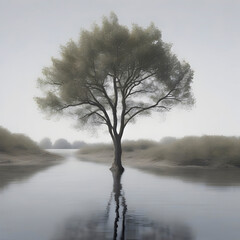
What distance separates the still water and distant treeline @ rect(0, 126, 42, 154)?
27.5m

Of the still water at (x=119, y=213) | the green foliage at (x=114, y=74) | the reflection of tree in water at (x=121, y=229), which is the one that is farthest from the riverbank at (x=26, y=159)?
the reflection of tree in water at (x=121, y=229)

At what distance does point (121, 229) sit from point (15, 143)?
127 ft

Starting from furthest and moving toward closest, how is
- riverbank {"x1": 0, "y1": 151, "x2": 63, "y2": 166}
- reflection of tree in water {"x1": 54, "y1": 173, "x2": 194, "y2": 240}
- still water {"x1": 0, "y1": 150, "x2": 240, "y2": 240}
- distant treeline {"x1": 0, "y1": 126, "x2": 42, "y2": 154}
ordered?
distant treeline {"x1": 0, "y1": 126, "x2": 42, "y2": 154}
riverbank {"x1": 0, "y1": 151, "x2": 63, "y2": 166}
still water {"x1": 0, "y1": 150, "x2": 240, "y2": 240}
reflection of tree in water {"x1": 54, "y1": 173, "x2": 194, "y2": 240}

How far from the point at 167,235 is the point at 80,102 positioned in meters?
20.7

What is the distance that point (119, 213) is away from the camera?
952 centimetres

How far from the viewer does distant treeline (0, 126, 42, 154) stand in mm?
41206

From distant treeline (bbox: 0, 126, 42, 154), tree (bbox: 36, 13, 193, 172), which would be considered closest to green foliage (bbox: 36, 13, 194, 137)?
tree (bbox: 36, 13, 193, 172)

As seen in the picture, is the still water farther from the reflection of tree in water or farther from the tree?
the tree

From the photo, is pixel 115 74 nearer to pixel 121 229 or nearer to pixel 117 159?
pixel 117 159

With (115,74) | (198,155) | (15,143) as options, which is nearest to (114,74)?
(115,74)

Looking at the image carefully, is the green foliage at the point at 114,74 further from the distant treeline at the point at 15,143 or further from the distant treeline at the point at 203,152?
the distant treeline at the point at 15,143

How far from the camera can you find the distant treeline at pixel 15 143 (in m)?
41.2

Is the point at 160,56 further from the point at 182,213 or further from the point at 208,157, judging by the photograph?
the point at 182,213

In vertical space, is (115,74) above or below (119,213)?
above
